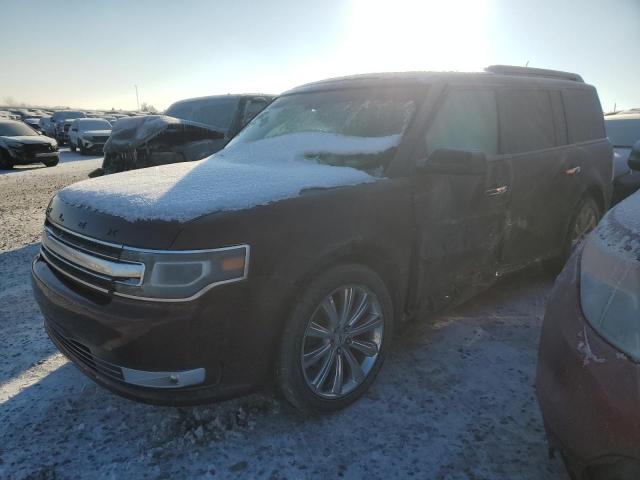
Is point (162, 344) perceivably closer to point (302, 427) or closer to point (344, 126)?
point (302, 427)

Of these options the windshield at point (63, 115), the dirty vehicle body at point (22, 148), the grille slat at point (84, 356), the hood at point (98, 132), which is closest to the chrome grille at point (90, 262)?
the grille slat at point (84, 356)

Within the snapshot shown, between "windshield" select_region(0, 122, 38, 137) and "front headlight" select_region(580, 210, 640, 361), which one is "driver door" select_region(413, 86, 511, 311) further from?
"windshield" select_region(0, 122, 38, 137)

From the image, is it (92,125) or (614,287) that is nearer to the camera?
(614,287)

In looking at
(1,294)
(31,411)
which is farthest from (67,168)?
(31,411)

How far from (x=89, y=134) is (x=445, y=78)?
782 inches

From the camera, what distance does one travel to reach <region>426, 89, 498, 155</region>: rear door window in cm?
291

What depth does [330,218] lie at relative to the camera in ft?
7.48

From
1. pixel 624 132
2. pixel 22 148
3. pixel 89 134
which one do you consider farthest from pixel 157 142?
pixel 89 134

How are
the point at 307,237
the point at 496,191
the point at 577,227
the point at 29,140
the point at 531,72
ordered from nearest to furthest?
the point at 307,237, the point at 496,191, the point at 531,72, the point at 577,227, the point at 29,140

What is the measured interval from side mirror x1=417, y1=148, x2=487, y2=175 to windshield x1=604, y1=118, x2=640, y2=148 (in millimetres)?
5977

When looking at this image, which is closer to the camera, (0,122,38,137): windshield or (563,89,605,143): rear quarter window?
(563,89,605,143): rear quarter window

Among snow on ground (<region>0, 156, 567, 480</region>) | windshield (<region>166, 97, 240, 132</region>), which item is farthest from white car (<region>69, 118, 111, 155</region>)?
snow on ground (<region>0, 156, 567, 480</region>)

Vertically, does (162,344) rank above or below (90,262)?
below

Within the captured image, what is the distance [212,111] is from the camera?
746 centimetres
